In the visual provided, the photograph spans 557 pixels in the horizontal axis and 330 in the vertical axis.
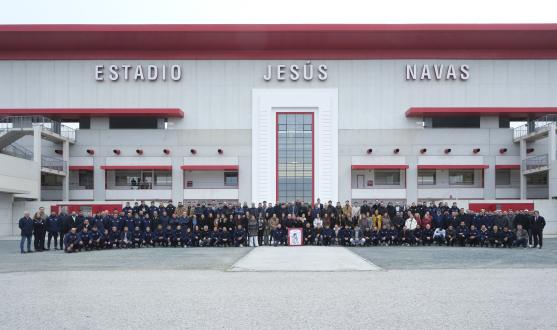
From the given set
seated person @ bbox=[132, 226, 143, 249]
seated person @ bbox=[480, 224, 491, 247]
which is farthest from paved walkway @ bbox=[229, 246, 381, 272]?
seated person @ bbox=[480, 224, 491, 247]

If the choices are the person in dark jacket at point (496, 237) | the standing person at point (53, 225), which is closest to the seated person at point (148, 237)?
the standing person at point (53, 225)

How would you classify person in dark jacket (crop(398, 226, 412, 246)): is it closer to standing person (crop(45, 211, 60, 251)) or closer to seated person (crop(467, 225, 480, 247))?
seated person (crop(467, 225, 480, 247))

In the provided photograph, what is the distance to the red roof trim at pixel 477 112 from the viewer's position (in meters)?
38.6

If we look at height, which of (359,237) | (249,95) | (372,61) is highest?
(372,61)

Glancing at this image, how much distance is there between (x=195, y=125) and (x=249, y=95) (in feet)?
17.4

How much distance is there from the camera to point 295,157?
39844mm

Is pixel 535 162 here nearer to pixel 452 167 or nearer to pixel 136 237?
pixel 452 167

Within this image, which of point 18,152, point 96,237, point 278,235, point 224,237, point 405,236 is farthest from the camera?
point 18,152

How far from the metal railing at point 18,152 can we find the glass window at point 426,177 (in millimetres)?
31508

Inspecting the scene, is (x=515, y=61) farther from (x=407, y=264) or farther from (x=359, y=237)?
(x=407, y=264)

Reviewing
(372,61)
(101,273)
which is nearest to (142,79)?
(372,61)

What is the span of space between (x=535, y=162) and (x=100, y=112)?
35.9 metres

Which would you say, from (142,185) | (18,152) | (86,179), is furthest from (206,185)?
(18,152)

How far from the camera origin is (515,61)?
132ft
